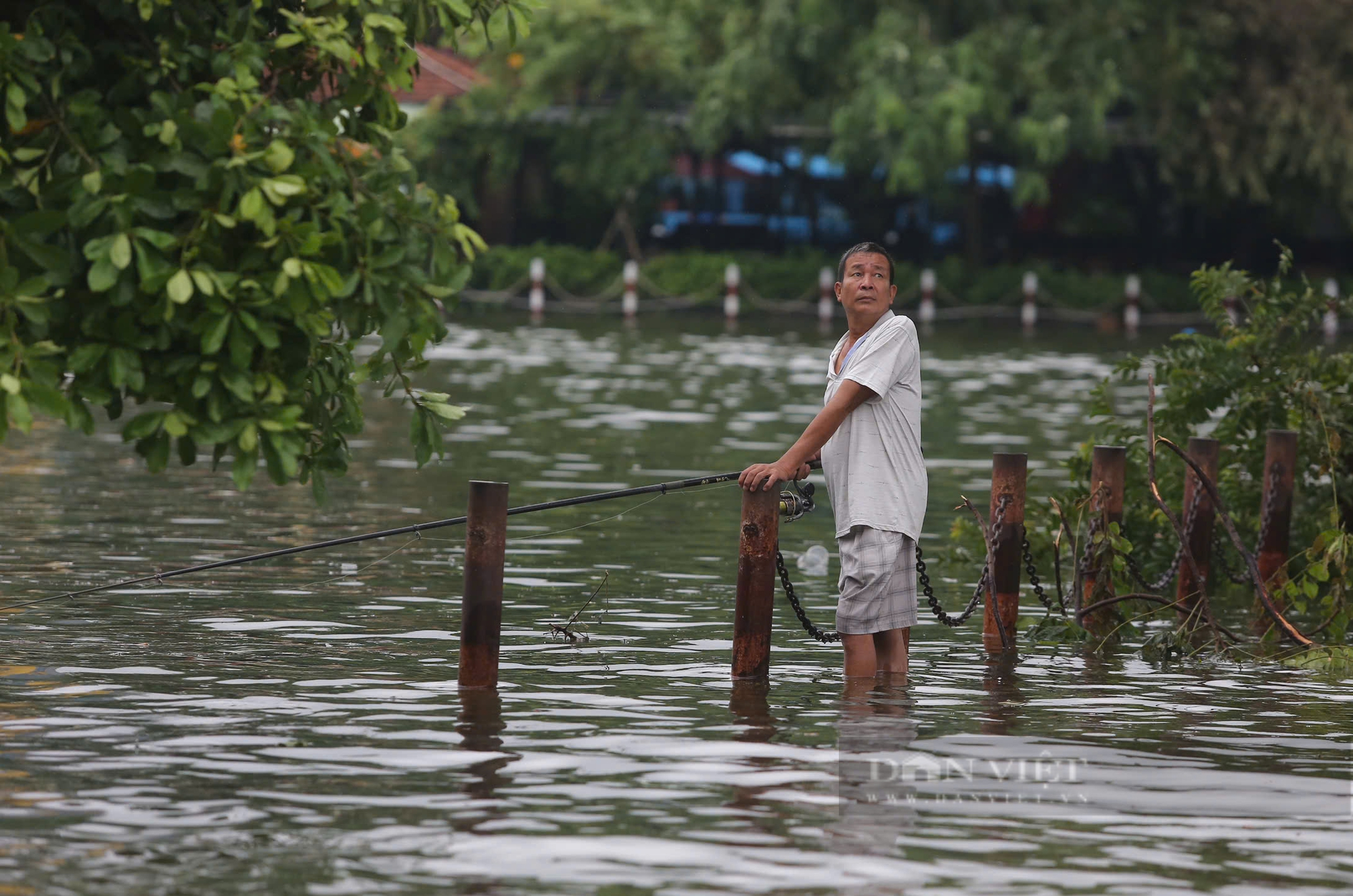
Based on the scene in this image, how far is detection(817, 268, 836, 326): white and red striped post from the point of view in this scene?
42.1 metres

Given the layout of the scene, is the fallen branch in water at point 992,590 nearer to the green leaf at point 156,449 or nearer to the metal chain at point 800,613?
the metal chain at point 800,613

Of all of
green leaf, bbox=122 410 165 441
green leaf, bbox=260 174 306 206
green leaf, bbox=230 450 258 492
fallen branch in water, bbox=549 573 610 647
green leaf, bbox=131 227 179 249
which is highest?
green leaf, bbox=260 174 306 206

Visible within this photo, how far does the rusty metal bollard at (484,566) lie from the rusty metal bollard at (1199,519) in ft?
14.0

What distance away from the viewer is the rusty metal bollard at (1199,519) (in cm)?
1221

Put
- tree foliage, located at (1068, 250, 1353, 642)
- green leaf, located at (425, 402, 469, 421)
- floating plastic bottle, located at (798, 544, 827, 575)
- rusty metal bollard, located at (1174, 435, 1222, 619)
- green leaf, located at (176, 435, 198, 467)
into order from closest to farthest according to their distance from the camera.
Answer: green leaf, located at (176, 435, 198, 467)
green leaf, located at (425, 402, 469, 421)
rusty metal bollard, located at (1174, 435, 1222, 619)
tree foliage, located at (1068, 250, 1353, 642)
floating plastic bottle, located at (798, 544, 827, 575)

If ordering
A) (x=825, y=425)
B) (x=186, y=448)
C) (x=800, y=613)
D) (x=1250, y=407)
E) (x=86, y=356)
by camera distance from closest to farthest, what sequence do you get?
(x=86, y=356) < (x=186, y=448) < (x=825, y=425) < (x=800, y=613) < (x=1250, y=407)

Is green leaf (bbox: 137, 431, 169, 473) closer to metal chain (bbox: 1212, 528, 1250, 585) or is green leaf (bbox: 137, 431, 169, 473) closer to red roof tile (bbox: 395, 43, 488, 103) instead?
metal chain (bbox: 1212, 528, 1250, 585)

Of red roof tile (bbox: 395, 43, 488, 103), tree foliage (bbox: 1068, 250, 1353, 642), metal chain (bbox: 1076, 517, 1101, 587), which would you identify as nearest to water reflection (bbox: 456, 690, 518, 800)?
metal chain (bbox: 1076, 517, 1101, 587)

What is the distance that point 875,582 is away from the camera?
9141 mm

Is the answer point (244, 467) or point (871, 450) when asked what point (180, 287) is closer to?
point (244, 467)

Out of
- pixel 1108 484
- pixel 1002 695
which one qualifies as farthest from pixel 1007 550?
pixel 1002 695

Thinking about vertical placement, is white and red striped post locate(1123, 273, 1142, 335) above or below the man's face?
above

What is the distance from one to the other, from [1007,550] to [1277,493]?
2258mm

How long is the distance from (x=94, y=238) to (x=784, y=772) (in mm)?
2789
